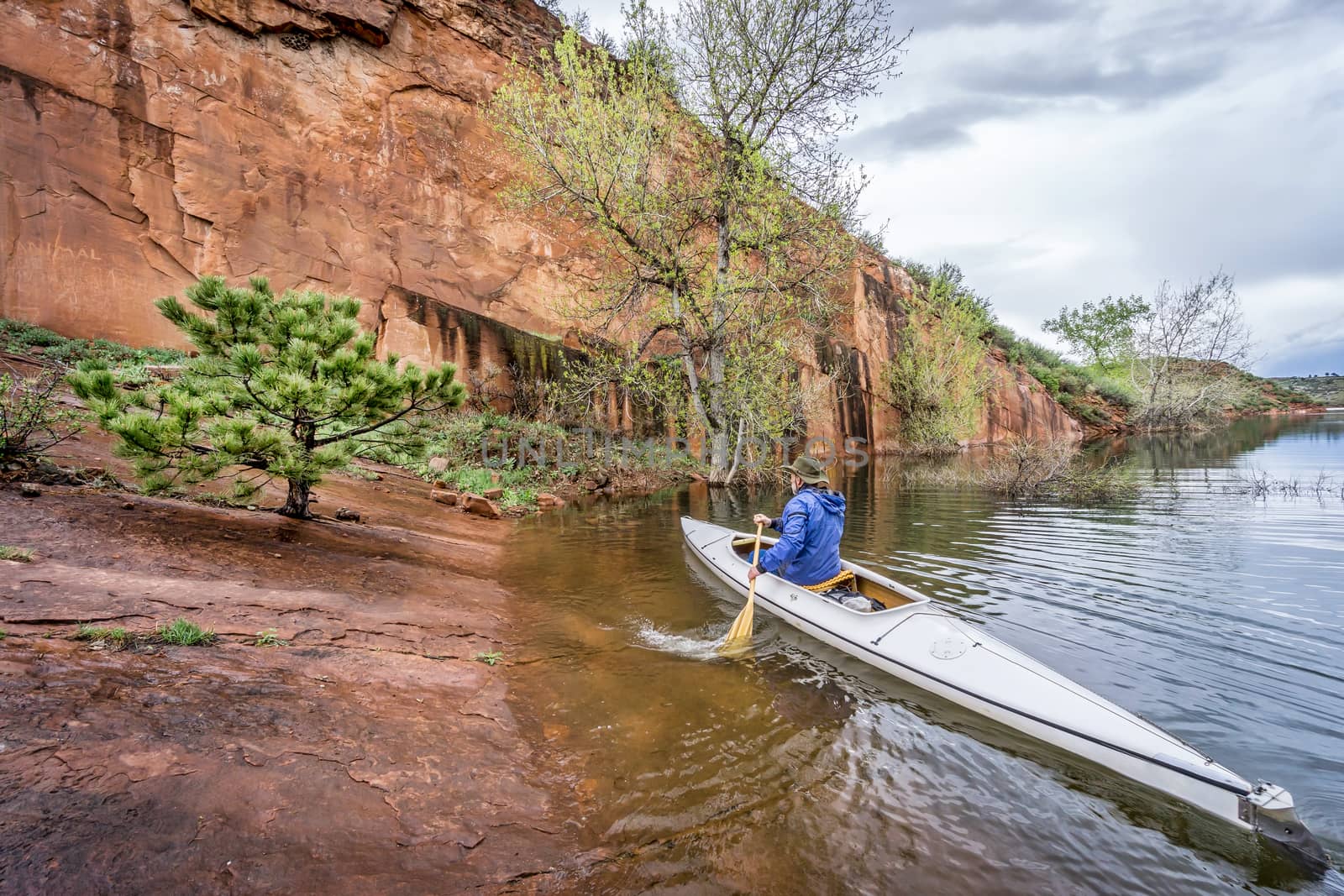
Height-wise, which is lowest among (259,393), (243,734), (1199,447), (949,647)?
(949,647)

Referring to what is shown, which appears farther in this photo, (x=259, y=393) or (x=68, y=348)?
(x=68, y=348)

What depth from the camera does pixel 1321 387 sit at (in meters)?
68.5

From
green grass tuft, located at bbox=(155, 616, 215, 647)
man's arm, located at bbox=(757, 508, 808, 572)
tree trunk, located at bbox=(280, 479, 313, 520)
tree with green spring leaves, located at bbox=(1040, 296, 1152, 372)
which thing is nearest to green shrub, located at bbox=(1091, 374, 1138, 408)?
tree with green spring leaves, located at bbox=(1040, 296, 1152, 372)

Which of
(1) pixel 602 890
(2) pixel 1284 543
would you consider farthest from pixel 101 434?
(2) pixel 1284 543

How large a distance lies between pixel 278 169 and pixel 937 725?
18.6 m

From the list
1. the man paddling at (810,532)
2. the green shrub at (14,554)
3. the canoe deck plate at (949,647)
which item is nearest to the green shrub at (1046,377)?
the man paddling at (810,532)

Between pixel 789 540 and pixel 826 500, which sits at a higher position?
pixel 826 500

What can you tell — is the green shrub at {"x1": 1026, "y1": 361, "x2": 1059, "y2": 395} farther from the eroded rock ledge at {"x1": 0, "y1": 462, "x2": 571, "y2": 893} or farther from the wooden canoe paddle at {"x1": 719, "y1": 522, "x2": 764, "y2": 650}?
the eroded rock ledge at {"x1": 0, "y1": 462, "x2": 571, "y2": 893}

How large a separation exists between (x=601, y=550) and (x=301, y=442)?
3.88 metres

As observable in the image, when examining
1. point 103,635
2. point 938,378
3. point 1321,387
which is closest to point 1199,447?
point 938,378

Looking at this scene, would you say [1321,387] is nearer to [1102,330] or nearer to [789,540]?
[1102,330]

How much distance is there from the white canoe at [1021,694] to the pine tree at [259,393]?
447 cm

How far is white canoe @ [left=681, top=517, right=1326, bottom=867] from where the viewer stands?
8.32ft

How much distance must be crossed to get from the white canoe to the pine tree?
4.47m
